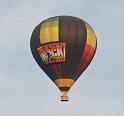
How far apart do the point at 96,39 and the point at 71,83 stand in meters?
5.87

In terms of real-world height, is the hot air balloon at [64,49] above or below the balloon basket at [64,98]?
above

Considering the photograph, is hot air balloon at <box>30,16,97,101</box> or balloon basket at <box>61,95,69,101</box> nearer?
balloon basket at <box>61,95,69,101</box>

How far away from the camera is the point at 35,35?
18600cm

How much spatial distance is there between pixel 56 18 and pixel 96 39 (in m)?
4.85

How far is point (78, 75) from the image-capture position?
18550 centimetres

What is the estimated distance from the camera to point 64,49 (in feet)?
607

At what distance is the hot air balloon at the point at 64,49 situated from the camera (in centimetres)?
18475

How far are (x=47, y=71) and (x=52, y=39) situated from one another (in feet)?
11.2

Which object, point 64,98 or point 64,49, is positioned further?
point 64,49

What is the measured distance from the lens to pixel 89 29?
186 m

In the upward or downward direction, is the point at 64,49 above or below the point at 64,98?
above

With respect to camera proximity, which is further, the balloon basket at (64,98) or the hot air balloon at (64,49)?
the hot air balloon at (64,49)

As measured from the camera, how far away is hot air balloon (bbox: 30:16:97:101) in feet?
606

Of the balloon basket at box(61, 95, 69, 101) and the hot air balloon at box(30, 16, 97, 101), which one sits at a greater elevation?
the hot air balloon at box(30, 16, 97, 101)
